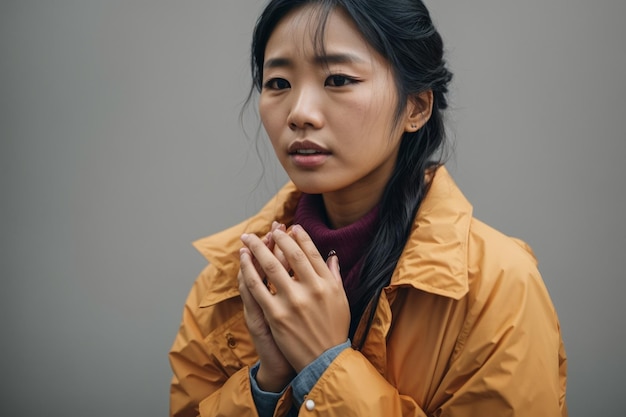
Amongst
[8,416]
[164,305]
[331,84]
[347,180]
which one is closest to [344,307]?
[347,180]

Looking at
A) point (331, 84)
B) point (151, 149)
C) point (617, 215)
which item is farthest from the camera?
point (151, 149)

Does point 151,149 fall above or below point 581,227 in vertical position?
above

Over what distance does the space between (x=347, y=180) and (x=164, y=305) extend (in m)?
1.02

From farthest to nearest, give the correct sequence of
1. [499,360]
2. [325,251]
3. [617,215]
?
[617,215] → [325,251] → [499,360]

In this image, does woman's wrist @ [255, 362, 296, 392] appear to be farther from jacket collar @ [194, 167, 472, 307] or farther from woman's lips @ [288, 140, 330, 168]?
woman's lips @ [288, 140, 330, 168]

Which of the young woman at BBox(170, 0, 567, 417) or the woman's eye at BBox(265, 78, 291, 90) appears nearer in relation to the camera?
the young woman at BBox(170, 0, 567, 417)

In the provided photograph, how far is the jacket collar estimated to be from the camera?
3.23 ft

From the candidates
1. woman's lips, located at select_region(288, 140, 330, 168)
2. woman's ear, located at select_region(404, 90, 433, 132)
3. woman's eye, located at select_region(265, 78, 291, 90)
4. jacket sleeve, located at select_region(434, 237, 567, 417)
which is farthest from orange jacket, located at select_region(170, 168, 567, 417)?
woman's eye, located at select_region(265, 78, 291, 90)

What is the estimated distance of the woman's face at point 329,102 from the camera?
103 centimetres

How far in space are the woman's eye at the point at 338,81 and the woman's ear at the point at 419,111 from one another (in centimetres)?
17

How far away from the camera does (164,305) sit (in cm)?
185

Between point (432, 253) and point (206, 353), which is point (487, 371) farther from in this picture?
point (206, 353)

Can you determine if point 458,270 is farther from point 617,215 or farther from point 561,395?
point 617,215

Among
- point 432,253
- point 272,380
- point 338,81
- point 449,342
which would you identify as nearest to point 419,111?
point 338,81
